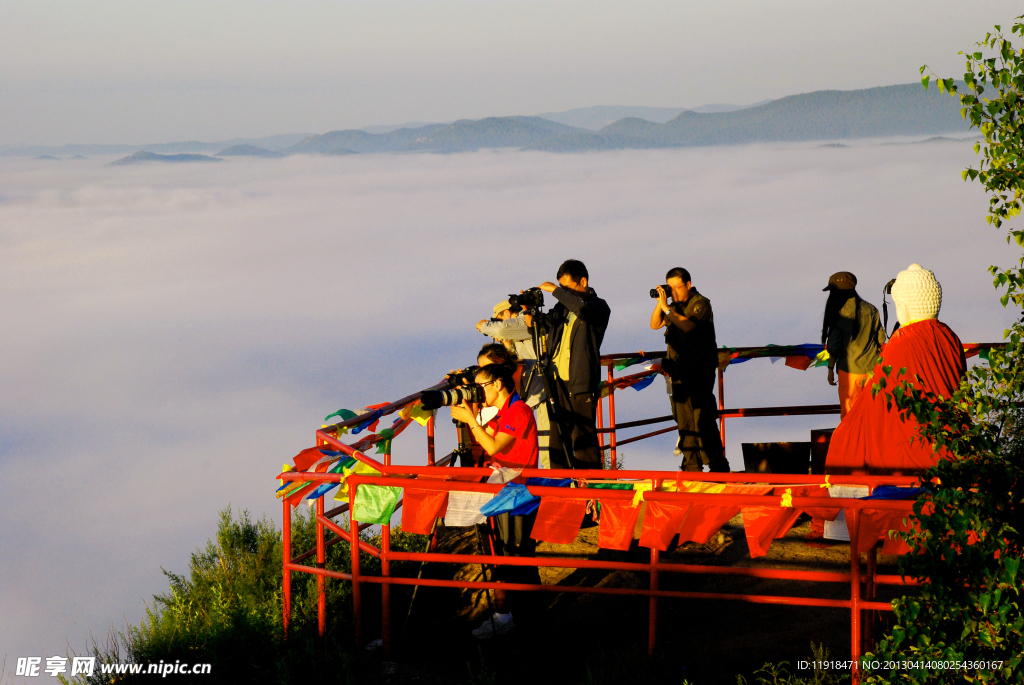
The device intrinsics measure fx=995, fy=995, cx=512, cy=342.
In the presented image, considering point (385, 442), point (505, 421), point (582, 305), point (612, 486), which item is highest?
point (582, 305)

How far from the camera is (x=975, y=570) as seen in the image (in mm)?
3336

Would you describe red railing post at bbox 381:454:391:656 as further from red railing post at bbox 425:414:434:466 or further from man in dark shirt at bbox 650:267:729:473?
man in dark shirt at bbox 650:267:729:473

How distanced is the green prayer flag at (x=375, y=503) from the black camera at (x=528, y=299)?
1.94 metres

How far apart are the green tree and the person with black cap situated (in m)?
4.49

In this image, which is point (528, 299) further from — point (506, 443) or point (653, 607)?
point (653, 607)

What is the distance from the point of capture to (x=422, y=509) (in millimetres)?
5562

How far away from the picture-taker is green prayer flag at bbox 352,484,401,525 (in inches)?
217

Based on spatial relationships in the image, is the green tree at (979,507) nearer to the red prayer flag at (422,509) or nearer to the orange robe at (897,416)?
the orange robe at (897,416)

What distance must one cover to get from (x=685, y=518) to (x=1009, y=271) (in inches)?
85.6

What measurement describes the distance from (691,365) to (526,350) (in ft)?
4.65

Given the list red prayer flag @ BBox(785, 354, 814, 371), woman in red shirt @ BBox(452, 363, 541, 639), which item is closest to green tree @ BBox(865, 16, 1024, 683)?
woman in red shirt @ BBox(452, 363, 541, 639)

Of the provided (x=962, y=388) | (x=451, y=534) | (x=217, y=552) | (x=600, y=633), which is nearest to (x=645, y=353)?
(x=451, y=534)

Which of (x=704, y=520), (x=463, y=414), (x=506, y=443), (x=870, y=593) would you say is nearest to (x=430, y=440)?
(x=463, y=414)

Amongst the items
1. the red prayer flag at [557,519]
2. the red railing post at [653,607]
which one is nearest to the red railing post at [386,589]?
the red prayer flag at [557,519]
